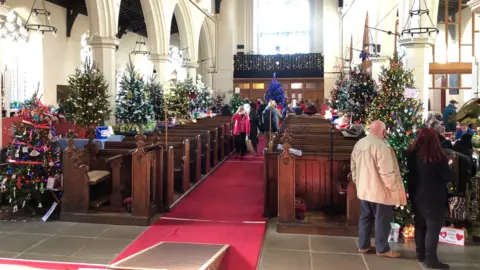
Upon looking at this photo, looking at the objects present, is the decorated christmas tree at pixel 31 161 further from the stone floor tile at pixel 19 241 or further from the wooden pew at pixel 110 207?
the stone floor tile at pixel 19 241

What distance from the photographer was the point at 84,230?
506 centimetres

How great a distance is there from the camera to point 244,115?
35.1ft

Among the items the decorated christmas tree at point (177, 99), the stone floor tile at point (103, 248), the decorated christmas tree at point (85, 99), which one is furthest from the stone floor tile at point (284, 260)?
the decorated christmas tree at point (177, 99)

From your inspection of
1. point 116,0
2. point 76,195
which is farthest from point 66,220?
point 116,0

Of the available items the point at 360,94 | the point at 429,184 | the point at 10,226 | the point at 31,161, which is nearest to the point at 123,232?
the point at 10,226

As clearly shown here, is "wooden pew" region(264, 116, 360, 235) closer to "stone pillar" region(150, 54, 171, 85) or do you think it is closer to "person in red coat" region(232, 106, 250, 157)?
"person in red coat" region(232, 106, 250, 157)

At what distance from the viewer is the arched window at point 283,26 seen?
2517 centimetres

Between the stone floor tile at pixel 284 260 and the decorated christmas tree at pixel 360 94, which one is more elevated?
the decorated christmas tree at pixel 360 94

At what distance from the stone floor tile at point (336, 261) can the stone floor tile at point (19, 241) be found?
2964 millimetres

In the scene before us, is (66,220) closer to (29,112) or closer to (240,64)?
(29,112)

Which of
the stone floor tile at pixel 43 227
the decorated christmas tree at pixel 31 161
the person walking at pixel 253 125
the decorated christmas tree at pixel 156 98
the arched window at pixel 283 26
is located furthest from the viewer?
the arched window at pixel 283 26

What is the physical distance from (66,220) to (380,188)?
12.7 feet

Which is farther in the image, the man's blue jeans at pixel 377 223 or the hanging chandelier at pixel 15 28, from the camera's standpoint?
the hanging chandelier at pixel 15 28

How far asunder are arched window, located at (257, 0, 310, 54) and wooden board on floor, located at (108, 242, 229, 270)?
21.8m
